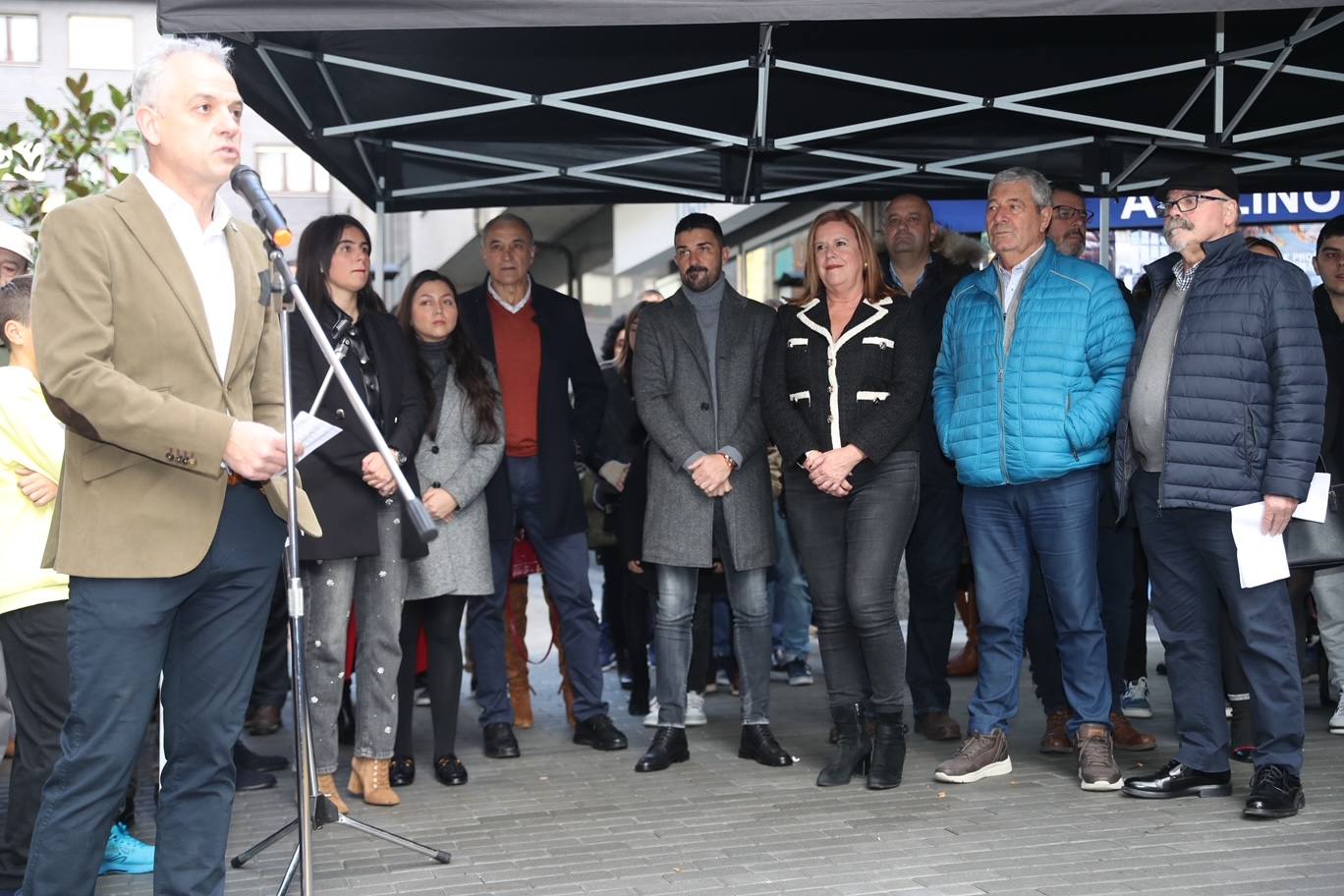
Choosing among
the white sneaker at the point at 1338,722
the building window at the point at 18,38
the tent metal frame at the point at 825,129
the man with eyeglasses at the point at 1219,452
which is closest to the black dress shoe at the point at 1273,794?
the man with eyeglasses at the point at 1219,452

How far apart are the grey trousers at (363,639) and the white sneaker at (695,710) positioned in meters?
1.87

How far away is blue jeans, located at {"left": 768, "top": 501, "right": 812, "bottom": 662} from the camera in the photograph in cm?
859

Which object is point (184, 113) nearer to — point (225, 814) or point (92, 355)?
point (92, 355)

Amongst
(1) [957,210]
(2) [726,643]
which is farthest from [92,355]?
(1) [957,210]

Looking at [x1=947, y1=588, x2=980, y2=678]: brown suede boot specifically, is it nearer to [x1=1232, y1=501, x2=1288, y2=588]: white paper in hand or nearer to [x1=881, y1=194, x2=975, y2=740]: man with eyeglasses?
[x1=881, y1=194, x2=975, y2=740]: man with eyeglasses

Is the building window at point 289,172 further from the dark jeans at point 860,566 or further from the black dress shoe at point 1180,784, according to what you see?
the black dress shoe at point 1180,784

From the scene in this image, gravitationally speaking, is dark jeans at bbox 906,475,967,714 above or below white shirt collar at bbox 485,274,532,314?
below

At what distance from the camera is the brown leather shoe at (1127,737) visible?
6.36 m

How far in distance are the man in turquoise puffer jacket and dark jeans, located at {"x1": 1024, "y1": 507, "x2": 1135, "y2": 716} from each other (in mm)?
558

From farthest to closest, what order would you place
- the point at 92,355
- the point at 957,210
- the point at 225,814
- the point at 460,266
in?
the point at 460,266 < the point at 957,210 < the point at 225,814 < the point at 92,355

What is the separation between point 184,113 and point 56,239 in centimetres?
43

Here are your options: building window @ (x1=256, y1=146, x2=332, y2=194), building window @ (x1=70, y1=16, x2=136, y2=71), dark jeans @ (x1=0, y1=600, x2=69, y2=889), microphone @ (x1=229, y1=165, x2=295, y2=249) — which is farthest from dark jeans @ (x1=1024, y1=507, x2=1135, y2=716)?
building window @ (x1=70, y1=16, x2=136, y2=71)

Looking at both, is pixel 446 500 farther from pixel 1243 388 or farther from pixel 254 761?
pixel 1243 388

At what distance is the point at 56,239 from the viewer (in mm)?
3312
